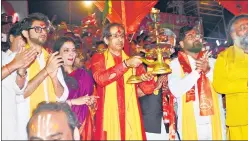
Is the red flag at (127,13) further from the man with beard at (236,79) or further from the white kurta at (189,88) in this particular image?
the man with beard at (236,79)

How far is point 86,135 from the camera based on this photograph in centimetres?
274

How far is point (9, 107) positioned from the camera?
2.38 metres

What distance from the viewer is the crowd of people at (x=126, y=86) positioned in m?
2.44

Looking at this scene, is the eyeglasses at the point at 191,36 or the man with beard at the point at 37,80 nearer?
the man with beard at the point at 37,80

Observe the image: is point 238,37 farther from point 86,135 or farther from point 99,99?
point 86,135

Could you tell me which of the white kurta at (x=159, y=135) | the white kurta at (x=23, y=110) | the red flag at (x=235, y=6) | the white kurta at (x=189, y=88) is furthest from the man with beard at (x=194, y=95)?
the red flag at (x=235, y=6)

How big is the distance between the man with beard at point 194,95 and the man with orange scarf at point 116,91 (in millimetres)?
281

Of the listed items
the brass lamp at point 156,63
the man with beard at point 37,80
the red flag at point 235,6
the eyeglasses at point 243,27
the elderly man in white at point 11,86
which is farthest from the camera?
the red flag at point 235,6

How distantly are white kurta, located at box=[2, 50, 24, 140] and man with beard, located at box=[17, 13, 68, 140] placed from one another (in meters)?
0.06

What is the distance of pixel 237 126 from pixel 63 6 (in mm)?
4759

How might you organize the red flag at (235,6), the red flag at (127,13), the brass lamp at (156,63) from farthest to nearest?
the red flag at (235,6) → the red flag at (127,13) → the brass lamp at (156,63)

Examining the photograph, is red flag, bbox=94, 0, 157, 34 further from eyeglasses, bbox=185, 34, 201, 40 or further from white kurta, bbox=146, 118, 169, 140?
white kurta, bbox=146, 118, 169, 140

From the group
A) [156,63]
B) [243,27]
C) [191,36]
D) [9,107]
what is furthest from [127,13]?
[9,107]

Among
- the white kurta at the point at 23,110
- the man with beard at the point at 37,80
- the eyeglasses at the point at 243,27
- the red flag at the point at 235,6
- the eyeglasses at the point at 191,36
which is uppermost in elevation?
the red flag at the point at 235,6
